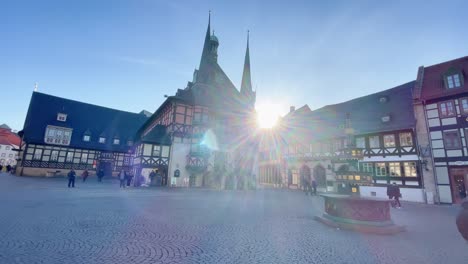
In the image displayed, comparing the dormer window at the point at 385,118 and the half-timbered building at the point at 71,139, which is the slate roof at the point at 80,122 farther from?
the dormer window at the point at 385,118

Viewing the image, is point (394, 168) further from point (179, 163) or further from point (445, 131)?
point (179, 163)

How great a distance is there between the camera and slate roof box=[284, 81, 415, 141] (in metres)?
21.9

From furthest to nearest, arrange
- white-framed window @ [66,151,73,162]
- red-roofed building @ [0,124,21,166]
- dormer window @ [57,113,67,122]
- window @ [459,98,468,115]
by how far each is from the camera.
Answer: red-roofed building @ [0,124,21,166], dormer window @ [57,113,67,122], white-framed window @ [66,151,73,162], window @ [459,98,468,115]

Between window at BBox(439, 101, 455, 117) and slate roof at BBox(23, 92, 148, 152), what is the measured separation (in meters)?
41.7

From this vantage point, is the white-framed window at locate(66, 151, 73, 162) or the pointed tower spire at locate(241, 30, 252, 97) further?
the pointed tower spire at locate(241, 30, 252, 97)

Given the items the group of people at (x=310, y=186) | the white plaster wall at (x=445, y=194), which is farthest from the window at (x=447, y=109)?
the group of people at (x=310, y=186)

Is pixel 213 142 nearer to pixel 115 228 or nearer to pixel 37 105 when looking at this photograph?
pixel 115 228

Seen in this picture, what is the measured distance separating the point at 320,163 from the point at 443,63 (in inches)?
610

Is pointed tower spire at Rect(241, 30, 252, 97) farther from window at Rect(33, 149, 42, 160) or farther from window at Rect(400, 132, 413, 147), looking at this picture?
window at Rect(33, 149, 42, 160)

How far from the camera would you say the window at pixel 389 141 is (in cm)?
2159

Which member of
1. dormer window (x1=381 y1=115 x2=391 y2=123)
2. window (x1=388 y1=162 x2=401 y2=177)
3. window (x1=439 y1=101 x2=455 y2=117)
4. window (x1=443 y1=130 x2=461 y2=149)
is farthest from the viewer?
dormer window (x1=381 y1=115 x2=391 y2=123)

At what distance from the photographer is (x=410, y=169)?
20.2 meters

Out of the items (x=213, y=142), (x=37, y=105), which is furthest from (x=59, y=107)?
(x=213, y=142)

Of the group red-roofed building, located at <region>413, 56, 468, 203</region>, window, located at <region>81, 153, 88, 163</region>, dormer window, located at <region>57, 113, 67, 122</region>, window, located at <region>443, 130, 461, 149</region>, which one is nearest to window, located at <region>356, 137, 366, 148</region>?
red-roofed building, located at <region>413, 56, 468, 203</region>
